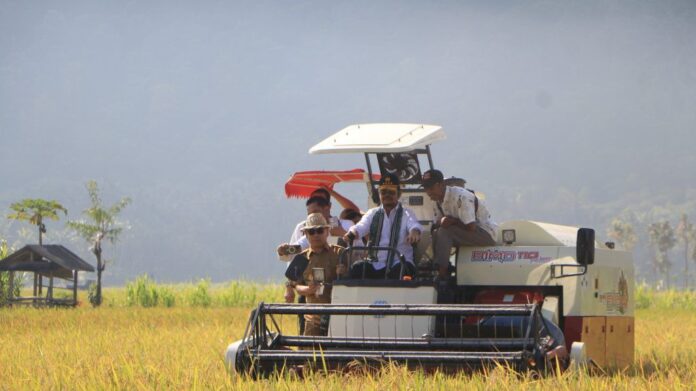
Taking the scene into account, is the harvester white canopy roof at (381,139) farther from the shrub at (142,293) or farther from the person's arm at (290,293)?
the shrub at (142,293)

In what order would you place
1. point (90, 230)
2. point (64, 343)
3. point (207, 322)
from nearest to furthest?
point (64, 343) < point (207, 322) < point (90, 230)

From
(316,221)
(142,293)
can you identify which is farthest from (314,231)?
(142,293)

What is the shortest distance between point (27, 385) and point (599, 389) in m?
4.69

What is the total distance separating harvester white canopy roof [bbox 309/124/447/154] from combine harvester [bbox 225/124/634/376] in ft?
0.04

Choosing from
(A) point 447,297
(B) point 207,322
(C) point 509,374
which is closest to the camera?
(C) point 509,374

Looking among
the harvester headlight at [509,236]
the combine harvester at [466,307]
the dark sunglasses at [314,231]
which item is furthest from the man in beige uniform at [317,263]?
the harvester headlight at [509,236]

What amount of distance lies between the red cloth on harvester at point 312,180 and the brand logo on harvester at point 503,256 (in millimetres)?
2251

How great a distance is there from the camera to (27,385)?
9.98 m

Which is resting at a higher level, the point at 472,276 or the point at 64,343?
the point at 472,276

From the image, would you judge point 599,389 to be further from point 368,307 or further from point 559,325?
point 559,325

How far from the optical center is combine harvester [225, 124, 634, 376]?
1016cm

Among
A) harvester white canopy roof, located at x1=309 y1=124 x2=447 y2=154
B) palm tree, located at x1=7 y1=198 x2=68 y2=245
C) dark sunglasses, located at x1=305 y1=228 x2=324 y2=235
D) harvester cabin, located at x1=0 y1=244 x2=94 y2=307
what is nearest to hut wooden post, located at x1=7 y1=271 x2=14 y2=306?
harvester cabin, located at x1=0 y1=244 x2=94 y2=307

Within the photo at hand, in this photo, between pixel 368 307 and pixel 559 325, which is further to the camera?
pixel 559 325

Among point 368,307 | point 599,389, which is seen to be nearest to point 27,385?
point 368,307
